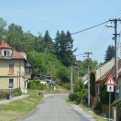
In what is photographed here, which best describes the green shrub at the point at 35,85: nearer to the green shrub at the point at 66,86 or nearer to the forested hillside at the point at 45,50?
the forested hillside at the point at 45,50

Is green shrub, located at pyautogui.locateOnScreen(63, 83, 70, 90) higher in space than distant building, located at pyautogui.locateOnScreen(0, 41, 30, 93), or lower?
lower

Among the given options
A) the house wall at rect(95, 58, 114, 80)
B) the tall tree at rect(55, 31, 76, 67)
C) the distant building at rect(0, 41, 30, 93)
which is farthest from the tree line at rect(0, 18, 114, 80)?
the house wall at rect(95, 58, 114, 80)

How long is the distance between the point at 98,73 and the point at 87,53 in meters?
6.03

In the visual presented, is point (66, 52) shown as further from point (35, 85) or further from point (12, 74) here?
point (12, 74)

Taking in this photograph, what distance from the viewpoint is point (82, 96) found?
64.4 meters

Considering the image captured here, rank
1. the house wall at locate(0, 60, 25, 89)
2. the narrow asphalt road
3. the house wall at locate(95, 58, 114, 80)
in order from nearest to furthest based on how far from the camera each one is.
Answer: the narrow asphalt road, the house wall at locate(95, 58, 114, 80), the house wall at locate(0, 60, 25, 89)

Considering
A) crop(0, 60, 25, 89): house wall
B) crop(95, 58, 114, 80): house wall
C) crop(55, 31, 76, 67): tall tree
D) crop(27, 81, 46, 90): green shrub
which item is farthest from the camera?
crop(55, 31, 76, 67): tall tree

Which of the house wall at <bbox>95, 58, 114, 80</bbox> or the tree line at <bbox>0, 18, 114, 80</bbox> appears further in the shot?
the tree line at <bbox>0, 18, 114, 80</bbox>

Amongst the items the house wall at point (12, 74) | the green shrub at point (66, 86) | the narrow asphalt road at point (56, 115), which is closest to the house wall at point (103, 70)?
the narrow asphalt road at point (56, 115)

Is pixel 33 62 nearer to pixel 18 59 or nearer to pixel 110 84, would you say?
pixel 18 59

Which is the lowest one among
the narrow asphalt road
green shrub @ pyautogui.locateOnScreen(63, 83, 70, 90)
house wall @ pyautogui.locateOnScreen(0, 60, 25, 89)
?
the narrow asphalt road

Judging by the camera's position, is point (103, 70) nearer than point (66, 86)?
Yes

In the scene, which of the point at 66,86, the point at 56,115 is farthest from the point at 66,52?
the point at 56,115

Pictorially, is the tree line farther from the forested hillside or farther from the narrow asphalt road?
the narrow asphalt road
